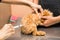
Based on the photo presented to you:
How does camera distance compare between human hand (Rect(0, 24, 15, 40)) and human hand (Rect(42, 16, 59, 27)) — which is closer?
human hand (Rect(0, 24, 15, 40))

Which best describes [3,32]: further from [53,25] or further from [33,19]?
[53,25]

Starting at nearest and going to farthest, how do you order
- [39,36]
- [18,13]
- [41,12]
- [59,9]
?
[39,36], [41,12], [59,9], [18,13]

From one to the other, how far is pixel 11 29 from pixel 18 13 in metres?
1.09

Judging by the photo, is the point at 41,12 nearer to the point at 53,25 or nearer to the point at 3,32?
the point at 53,25

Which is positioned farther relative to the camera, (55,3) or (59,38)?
(55,3)

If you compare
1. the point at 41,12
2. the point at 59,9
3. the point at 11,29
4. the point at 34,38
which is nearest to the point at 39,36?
the point at 34,38

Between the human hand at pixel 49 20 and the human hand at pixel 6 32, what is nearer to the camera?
the human hand at pixel 6 32

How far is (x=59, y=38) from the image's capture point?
0.67 meters

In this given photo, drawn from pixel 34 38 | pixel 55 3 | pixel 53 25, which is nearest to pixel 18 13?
pixel 55 3

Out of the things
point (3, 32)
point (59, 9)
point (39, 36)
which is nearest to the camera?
point (3, 32)

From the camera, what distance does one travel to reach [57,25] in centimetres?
102

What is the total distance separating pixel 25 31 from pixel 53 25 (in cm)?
35

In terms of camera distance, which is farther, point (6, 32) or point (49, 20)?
point (49, 20)

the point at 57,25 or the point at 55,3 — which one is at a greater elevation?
the point at 55,3
